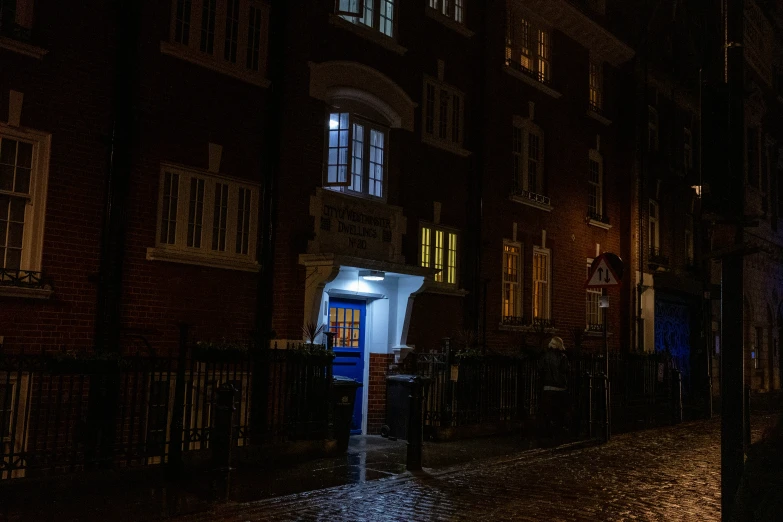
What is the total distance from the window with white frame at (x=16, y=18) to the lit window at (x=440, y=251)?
7.93m

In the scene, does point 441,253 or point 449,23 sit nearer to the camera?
point 441,253

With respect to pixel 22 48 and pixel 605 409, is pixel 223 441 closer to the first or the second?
pixel 22 48

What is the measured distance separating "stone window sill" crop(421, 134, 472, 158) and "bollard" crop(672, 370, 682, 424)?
7058mm

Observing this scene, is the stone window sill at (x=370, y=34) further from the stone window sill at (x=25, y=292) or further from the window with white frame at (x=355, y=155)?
the stone window sill at (x=25, y=292)

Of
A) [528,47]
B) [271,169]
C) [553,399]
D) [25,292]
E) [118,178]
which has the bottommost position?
[553,399]

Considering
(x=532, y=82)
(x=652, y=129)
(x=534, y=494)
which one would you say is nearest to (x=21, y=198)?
(x=534, y=494)

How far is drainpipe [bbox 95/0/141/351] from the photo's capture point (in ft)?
33.9

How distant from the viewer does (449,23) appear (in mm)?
15734

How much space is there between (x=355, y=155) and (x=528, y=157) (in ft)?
20.5

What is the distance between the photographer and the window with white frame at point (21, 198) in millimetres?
9648

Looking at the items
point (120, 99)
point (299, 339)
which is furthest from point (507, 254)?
point (120, 99)

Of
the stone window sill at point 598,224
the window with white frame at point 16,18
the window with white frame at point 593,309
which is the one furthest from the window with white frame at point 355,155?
the window with white frame at point 593,309

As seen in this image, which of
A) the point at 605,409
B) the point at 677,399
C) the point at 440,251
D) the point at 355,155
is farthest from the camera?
the point at 677,399

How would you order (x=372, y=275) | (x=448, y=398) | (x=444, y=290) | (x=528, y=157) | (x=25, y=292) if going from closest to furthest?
(x=25, y=292)
(x=448, y=398)
(x=372, y=275)
(x=444, y=290)
(x=528, y=157)
